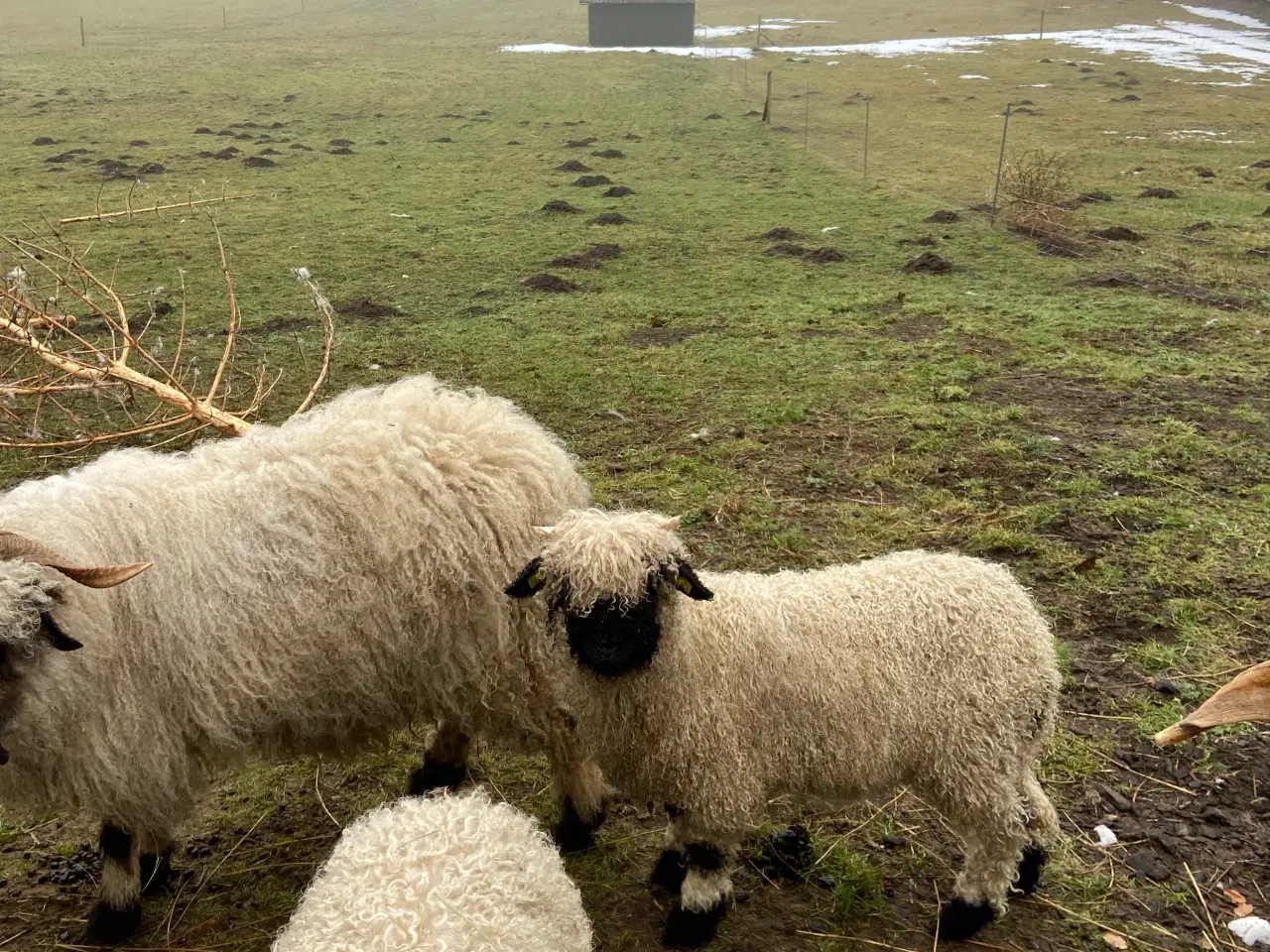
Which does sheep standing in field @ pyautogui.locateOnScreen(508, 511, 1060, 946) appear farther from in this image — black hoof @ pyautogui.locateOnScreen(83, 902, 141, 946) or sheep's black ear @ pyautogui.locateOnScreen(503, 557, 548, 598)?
black hoof @ pyautogui.locateOnScreen(83, 902, 141, 946)

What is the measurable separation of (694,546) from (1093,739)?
265 cm

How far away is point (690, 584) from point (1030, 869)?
186 centimetres

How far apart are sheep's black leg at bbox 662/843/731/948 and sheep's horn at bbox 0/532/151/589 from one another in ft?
7.52

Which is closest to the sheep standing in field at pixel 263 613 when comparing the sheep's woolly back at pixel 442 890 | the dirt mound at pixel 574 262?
the sheep's woolly back at pixel 442 890

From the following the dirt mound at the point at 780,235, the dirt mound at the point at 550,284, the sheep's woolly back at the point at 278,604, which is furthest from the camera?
the dirt mound at the point at 780,235

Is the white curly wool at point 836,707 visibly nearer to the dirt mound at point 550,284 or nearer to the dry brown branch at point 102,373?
the dry brown branch at point 102,373

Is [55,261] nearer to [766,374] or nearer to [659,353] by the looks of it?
[659,353]

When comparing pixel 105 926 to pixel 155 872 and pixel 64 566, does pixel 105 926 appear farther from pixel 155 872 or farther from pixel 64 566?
pixel 64 566

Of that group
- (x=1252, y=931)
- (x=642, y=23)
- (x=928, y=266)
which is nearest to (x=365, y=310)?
(x=928, y=266)

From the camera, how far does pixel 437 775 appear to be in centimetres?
446

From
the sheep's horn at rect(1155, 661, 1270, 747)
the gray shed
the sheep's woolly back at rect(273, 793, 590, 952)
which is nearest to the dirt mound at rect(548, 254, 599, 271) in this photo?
the sheep's woolly back at rect(273, 793, 590, 952)

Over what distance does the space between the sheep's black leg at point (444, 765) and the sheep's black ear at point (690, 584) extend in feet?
4.92

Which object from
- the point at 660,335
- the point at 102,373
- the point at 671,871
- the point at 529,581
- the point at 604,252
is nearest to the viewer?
the point at 529,581

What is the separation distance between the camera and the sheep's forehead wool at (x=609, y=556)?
3340 millimetres
